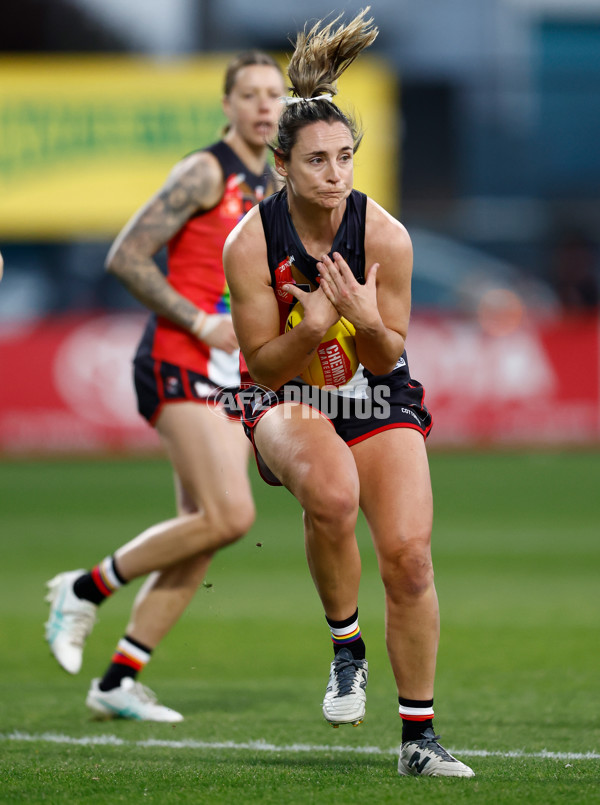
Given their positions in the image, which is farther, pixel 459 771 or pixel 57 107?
pixel 57 107

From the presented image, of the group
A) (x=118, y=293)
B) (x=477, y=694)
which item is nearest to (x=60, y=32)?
(x=118, y=293)

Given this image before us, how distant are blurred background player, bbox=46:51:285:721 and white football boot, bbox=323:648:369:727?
146 cm

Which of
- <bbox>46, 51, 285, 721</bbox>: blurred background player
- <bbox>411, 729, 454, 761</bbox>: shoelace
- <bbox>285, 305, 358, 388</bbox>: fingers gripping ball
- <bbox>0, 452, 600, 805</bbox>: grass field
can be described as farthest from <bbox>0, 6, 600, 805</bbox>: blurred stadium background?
<bbox>285, 305, 358, 388</bbox>: fingers gripping ball

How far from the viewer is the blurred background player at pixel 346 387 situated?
186 inches

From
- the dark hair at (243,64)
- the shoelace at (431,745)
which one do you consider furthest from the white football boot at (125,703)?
the dark hair at (243,64)

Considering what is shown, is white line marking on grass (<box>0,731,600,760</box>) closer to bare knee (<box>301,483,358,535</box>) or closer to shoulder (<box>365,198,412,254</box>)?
bare knee (<box>301,483,358,535</box>)

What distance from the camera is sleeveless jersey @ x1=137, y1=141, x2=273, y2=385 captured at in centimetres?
655

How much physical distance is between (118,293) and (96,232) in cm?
134

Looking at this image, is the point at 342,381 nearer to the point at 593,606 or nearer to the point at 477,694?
the point at 477,694

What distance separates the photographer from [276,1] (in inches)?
1206

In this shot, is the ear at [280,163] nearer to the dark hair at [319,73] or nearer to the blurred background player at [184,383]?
the dark hair at [319,73]

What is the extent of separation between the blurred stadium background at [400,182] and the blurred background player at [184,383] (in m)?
11.1

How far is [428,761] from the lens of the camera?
4.75 meters

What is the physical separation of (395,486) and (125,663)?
2059mm
